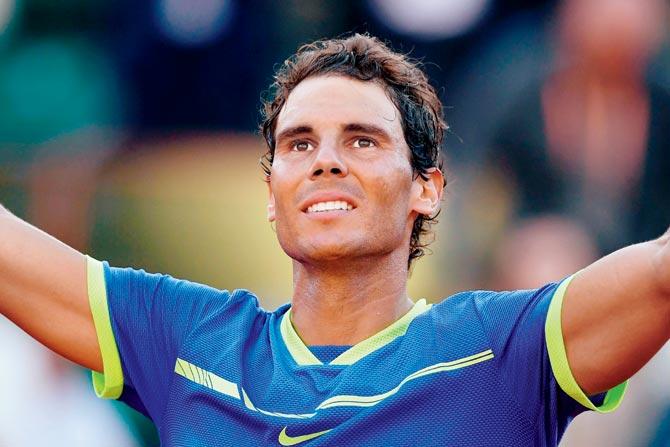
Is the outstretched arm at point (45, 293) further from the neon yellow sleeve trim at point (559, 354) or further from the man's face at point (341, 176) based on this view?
the neon yellow sleeve trim at point (559, 354)

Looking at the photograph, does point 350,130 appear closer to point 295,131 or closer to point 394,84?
point 295,131

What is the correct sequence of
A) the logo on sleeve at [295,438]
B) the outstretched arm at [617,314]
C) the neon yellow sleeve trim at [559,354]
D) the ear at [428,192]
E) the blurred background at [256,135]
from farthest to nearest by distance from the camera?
the blurred background at [256,135] < the ear at [428,192] < the logo on sleeve at [295,438] < the neon yellow sleeve trim at [559,354] < the outstretched arm at [617,314]

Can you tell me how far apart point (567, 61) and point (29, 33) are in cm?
285

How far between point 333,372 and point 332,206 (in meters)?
0.47

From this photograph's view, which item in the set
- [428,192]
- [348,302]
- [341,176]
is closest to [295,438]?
[348,302]

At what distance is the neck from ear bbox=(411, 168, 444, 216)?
0.75 ft

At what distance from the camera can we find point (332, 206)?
3.39m

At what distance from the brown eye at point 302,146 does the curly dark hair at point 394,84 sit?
26 centimetres

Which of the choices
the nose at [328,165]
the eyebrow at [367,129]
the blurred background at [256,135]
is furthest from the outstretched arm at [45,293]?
the blurred background at [256,135]

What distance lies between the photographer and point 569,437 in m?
5.30

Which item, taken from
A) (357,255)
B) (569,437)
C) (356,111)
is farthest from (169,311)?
(569,437)

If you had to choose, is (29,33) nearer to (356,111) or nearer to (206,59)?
(206,59)

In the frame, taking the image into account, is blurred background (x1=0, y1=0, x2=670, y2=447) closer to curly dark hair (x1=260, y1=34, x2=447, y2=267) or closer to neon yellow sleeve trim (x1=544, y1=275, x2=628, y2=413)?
curly dark hair (x1=260, y1=34, x2=447, y2=267)

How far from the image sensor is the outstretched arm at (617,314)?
274 cm
